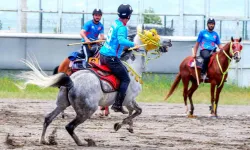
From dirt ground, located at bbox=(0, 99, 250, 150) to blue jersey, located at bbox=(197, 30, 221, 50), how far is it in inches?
73.8

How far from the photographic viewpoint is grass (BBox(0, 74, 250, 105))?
88.1ft

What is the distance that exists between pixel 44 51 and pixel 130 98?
17493 millimetres

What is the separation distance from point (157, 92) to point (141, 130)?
1337 centimetres

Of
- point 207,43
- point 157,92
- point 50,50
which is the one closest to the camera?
point 207,43

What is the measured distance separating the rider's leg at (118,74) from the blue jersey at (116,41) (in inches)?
4.5

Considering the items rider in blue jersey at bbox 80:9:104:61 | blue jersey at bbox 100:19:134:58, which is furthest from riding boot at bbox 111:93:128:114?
rider in blue jersey at bbox 80:9:104:61

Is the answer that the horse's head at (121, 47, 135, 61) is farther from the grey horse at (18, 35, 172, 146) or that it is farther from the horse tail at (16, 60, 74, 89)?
the horse tail at (16, 60, 74, 89)

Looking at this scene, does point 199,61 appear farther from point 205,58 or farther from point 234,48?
point 234,48

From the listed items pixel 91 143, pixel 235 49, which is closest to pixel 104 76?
pixel 91 143

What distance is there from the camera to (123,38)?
13.3 metres

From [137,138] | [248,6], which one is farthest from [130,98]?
[248,6]

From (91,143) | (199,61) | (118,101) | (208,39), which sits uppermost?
(208,39)

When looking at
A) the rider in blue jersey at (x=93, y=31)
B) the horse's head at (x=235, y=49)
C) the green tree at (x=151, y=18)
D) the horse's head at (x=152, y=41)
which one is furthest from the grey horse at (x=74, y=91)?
the green tree at (x=151, y=18)

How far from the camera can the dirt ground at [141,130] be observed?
12.8 m
